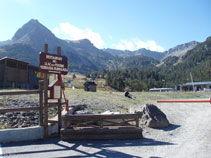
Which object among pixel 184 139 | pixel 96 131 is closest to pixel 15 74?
pixel 96 131

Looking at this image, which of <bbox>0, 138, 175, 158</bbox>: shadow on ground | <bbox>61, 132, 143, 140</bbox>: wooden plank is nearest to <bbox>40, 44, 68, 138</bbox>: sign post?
<bbox>0, 138, 175, 158</bbox>: shadow on ground

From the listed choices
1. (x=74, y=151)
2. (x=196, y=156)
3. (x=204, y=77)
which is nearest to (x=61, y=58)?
(x=74, y=151)

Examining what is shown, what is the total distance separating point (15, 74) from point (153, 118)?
105 feet

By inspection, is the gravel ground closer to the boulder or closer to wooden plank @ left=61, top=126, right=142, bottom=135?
wooden plank @ left=61, top=126, right=142, bottom=135

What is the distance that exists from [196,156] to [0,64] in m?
34.9

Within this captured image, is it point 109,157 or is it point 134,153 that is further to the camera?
point 134,153

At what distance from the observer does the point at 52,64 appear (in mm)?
9125

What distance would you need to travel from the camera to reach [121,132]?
29.4 ft

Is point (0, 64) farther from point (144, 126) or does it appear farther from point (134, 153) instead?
point (134, 153)

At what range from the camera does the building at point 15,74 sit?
3400 centimetres

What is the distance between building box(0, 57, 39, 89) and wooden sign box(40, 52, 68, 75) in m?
28.6

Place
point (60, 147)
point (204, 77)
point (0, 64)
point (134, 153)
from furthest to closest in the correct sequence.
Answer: point (204, 77) → point (0, 64) → point (60, 147) → point (134, 153)

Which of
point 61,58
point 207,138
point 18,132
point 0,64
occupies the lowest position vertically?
point 207,138

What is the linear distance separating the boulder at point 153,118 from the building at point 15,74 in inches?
1157
